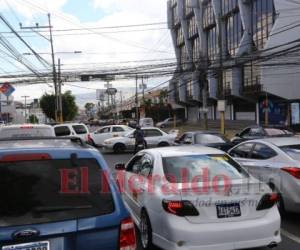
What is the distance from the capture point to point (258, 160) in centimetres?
984

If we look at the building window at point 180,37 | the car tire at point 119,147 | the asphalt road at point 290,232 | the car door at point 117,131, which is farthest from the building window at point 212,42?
the asphalt road at point 290,232

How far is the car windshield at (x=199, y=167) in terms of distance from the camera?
697 cm

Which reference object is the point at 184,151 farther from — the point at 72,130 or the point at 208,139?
the point at 72,130

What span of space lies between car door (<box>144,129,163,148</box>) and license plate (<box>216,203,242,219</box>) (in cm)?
2178

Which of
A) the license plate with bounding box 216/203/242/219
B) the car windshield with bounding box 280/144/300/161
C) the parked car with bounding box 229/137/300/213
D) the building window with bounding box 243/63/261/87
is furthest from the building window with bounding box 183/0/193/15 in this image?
the license plate with bounding box 216/203/242/219

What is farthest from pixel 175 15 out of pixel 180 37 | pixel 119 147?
pixel 119 147

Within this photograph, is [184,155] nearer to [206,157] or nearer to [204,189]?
[206,157]

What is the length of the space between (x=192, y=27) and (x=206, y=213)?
72.5 m

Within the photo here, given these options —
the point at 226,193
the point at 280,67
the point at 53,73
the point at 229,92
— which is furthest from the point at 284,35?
the point at 226,193

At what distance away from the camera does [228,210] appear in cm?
612

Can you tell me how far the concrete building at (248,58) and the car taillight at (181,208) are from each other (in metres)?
30.8

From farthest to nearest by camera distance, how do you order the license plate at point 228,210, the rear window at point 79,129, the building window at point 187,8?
the building window at point 187,8
the rear window at point 79,129
the license plate at point 228,210

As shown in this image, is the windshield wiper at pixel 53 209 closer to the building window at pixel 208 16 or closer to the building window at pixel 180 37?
the building window at pixel 208 16

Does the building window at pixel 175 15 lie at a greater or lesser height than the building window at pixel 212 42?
greater
